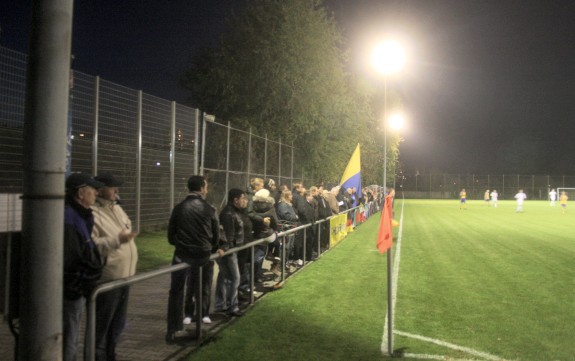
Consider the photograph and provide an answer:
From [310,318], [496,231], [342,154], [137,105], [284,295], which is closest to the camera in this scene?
[310,318]

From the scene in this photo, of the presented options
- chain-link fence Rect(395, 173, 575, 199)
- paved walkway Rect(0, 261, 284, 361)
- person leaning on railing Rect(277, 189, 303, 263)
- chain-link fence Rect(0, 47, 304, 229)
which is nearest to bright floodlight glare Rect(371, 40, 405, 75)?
chain-link fence Rect(0, 47, 304, 229)

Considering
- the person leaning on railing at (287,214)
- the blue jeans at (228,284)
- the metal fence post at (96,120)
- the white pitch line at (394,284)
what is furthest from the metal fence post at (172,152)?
the blue jeans at (228,284)

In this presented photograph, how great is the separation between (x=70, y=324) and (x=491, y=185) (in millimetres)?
102655

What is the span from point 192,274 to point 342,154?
2309 cm

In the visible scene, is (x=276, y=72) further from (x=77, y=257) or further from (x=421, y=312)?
(x=77, y=257)

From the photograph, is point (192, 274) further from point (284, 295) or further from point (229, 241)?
point (284, 295)

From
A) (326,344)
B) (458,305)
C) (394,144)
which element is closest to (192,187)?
(326,344)

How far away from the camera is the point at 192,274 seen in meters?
6.26

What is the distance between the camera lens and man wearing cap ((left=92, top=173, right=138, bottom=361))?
4.47m

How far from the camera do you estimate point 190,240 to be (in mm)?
6137

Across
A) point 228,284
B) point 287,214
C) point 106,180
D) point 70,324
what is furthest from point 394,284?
point 70,324

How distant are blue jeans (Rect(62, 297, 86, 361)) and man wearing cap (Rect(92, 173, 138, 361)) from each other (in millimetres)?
345

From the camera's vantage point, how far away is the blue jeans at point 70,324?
4.05 m

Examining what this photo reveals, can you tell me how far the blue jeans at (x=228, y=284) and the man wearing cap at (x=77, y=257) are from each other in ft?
10.5
